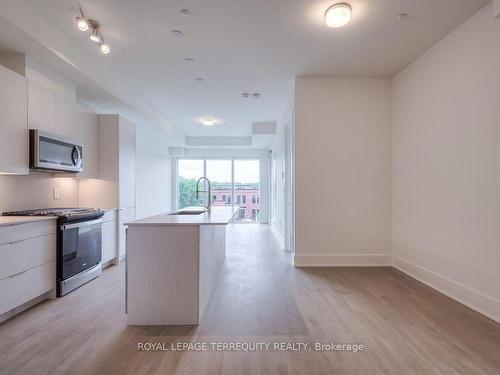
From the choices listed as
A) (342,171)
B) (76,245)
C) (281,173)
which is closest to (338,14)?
(342,171)

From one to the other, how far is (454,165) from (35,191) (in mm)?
4737

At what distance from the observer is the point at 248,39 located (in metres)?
3.09

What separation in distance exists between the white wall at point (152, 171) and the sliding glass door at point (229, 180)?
23.4 inches

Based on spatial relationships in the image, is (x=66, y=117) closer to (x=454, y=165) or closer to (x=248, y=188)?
(x=454, y=165)

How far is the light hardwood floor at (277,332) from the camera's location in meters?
1.79

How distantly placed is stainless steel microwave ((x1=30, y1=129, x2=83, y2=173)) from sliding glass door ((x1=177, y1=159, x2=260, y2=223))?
6.01 meters

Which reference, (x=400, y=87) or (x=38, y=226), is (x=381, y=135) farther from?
(x=38, y=226)

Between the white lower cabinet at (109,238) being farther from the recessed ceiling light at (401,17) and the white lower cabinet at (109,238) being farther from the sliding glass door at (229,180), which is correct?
the sliding glass door at (229,180)

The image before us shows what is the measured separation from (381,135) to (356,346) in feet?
10.3

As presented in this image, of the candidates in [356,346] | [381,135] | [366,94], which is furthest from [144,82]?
[356,346]

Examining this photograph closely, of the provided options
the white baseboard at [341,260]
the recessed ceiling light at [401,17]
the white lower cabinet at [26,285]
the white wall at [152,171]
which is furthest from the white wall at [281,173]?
the white lower cabinet at [26,285]

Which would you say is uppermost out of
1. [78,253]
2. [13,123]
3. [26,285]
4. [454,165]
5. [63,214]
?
[13,123]

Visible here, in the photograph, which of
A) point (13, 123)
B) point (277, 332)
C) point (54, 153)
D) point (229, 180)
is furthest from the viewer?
point (229, 180)

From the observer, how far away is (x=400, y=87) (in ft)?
13.0
